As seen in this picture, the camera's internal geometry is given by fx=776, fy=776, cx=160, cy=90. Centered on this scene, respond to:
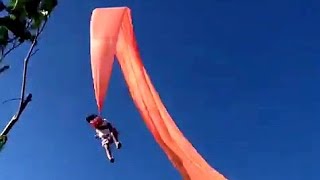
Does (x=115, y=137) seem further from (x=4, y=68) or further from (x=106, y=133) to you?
(x=4, y=68)

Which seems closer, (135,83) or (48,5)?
(135,83)

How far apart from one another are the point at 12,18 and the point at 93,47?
1797 mm

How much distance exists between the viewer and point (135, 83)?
1138 centimetres

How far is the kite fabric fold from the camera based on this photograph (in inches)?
415

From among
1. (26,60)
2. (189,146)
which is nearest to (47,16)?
(26,60)

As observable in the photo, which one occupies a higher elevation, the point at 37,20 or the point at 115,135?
the point at 37,20

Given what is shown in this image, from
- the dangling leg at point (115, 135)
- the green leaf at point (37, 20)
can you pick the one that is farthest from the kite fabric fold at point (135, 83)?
the green leaf at point (37, 20)

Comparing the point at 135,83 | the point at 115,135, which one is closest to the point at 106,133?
the point at 115,135

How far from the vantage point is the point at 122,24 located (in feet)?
35.8

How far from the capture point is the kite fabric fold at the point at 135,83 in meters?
10.5

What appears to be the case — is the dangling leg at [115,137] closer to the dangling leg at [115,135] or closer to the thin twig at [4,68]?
the dangling leg at [115,135]

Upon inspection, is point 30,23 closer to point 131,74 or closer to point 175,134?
point 131,74

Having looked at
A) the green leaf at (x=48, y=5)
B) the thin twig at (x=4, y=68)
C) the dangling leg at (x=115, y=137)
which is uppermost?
the green leaf at (x=48, y=5)

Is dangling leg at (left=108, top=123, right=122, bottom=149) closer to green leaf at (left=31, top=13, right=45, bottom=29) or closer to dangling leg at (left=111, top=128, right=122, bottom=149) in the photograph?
dangling leg at (left=111, top=128, right=122, bottom=149)
